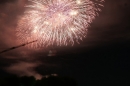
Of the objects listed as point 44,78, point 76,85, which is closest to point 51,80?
point 44,78

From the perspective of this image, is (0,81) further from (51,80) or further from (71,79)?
(71,79)

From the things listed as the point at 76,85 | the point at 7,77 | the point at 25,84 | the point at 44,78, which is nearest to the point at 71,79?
the point at 76,85

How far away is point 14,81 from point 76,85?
52.2ft

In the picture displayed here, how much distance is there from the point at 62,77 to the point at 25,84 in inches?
402

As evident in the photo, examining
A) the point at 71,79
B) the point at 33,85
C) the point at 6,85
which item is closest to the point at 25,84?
the point at 33,85

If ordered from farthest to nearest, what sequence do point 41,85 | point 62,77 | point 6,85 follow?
point 62,77, point 41,85, point 6,85

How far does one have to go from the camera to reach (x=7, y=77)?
6475 centimetres

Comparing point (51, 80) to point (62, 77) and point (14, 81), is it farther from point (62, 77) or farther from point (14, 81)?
point (14, 81)

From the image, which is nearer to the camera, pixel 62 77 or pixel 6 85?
pixel 6 85

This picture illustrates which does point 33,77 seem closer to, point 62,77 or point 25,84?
point 25,84

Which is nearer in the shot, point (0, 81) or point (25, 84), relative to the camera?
point (0, 81)

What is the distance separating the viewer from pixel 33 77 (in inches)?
2697

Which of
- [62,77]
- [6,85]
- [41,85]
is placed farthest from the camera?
[62,77]

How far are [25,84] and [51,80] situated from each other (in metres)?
6.95
